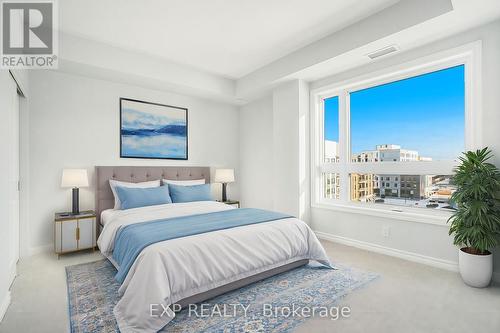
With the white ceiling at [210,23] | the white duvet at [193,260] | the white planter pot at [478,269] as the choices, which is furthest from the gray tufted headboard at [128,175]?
the white planter pot at [478,269]

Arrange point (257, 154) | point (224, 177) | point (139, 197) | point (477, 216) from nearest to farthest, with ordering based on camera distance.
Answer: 1. point (477, 216)
2. point (139, 197)
3. point (224, 177)
4. point (257, 154)

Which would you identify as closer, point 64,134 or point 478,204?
point 478,204

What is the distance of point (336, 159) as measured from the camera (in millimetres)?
4258

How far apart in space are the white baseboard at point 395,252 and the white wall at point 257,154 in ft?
4.55

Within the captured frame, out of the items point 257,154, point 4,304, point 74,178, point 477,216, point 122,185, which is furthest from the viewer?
point 257,154

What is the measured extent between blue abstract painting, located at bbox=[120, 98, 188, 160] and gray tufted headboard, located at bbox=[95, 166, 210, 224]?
0.81ft

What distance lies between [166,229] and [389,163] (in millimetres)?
3016

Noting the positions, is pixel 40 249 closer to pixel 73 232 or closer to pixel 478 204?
pixel 73 232

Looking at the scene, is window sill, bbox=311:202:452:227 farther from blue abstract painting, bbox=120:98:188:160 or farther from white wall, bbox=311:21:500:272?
blue abstract painting, bbox=120:98:188:160

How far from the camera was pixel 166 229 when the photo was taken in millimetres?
2479

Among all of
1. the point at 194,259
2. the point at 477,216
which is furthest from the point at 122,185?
the point at 477,216

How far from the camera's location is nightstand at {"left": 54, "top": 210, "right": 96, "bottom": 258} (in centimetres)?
335

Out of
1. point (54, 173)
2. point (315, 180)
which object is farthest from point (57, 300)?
point (315, 180)

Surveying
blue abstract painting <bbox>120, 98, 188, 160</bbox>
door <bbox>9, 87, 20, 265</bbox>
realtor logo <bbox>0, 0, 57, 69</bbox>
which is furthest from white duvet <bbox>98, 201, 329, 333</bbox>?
realtor logo <bbox>0, 0, 57, 69</bbox>
